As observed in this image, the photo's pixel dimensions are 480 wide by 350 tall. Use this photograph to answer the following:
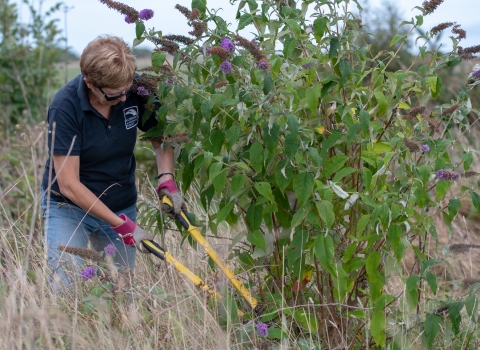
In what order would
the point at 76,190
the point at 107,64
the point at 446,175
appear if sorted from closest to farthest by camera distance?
the point at 446,175 → the point at 107,64 → the point at 76,190

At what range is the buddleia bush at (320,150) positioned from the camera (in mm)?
2451

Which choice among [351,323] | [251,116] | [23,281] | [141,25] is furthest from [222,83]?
[351,323]

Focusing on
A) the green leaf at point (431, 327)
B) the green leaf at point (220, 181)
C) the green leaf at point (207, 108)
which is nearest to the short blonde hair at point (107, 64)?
the green leaf at point (207, 108)

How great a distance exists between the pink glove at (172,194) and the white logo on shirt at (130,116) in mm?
362

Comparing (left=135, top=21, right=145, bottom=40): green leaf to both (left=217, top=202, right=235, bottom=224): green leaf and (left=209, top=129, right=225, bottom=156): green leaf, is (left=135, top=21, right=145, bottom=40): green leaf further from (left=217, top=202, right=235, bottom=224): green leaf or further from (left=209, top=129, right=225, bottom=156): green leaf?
(left=217, top=202, right=235, bottom=224): green leaf

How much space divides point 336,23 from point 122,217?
1.38 metres

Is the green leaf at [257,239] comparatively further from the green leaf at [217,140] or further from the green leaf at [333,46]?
the green leaf at [333,46]

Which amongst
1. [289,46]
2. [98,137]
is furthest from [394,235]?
[98,137]

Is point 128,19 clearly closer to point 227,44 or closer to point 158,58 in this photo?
point 158,58

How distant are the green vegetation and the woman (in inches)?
9.3

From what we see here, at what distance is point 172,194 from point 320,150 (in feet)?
2.56

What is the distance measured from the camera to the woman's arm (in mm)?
3018

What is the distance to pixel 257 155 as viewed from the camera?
2506 millimetres

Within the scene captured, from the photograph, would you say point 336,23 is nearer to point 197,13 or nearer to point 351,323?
point 197,13
